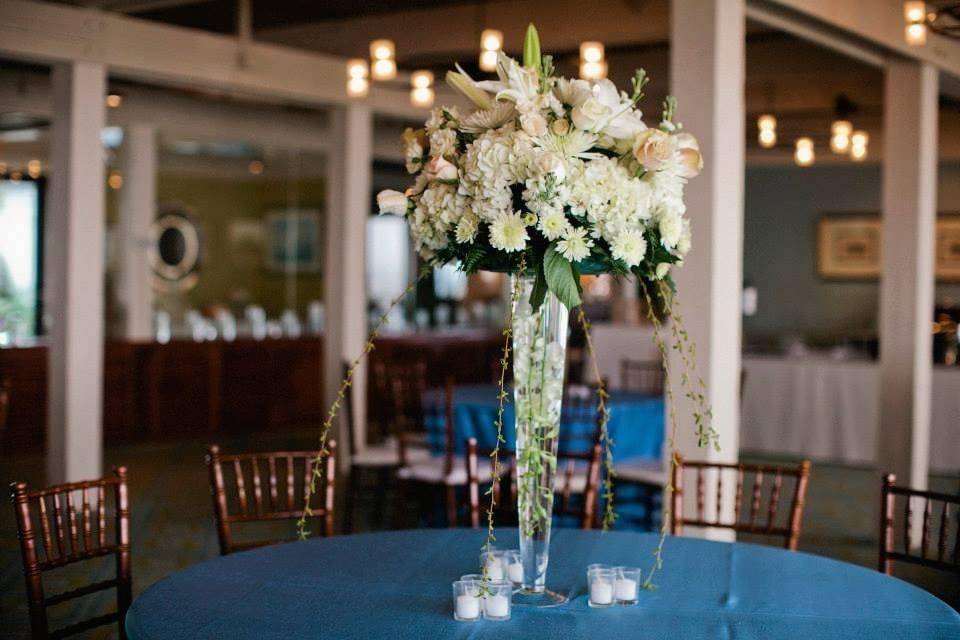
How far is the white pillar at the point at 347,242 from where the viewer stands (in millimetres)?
9133

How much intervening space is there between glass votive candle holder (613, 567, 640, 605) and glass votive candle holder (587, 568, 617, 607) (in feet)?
0.05

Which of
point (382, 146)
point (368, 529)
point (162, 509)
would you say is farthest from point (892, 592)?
point (382, 146)

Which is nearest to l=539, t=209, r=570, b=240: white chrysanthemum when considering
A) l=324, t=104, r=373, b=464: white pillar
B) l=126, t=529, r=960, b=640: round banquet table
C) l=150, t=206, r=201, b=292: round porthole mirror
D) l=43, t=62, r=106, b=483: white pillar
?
l=126, t=529, r=960, b=640: round banquet table

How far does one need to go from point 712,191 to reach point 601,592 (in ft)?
9.14

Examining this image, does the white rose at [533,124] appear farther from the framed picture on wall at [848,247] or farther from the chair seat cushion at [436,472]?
the framed picture on wall at [848,247]

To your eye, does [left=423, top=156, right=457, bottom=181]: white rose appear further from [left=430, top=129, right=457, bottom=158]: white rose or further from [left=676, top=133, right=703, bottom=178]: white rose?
[left=676, top=133, right=703, bottom=178]: white rose

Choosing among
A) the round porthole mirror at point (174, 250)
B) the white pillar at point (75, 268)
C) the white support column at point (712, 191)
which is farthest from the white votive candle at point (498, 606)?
the round porthole mirror at point (174, 250)

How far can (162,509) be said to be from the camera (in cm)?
730

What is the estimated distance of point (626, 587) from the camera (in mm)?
2543

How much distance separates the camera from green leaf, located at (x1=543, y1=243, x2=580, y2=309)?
2479 millimetres

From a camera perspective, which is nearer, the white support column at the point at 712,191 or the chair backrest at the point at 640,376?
the white support column at the point at 712,191

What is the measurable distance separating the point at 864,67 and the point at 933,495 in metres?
7.54

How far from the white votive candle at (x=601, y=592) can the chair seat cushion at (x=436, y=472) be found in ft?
11.2

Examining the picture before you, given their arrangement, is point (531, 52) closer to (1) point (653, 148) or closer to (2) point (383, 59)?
(1) point (653, 148)
